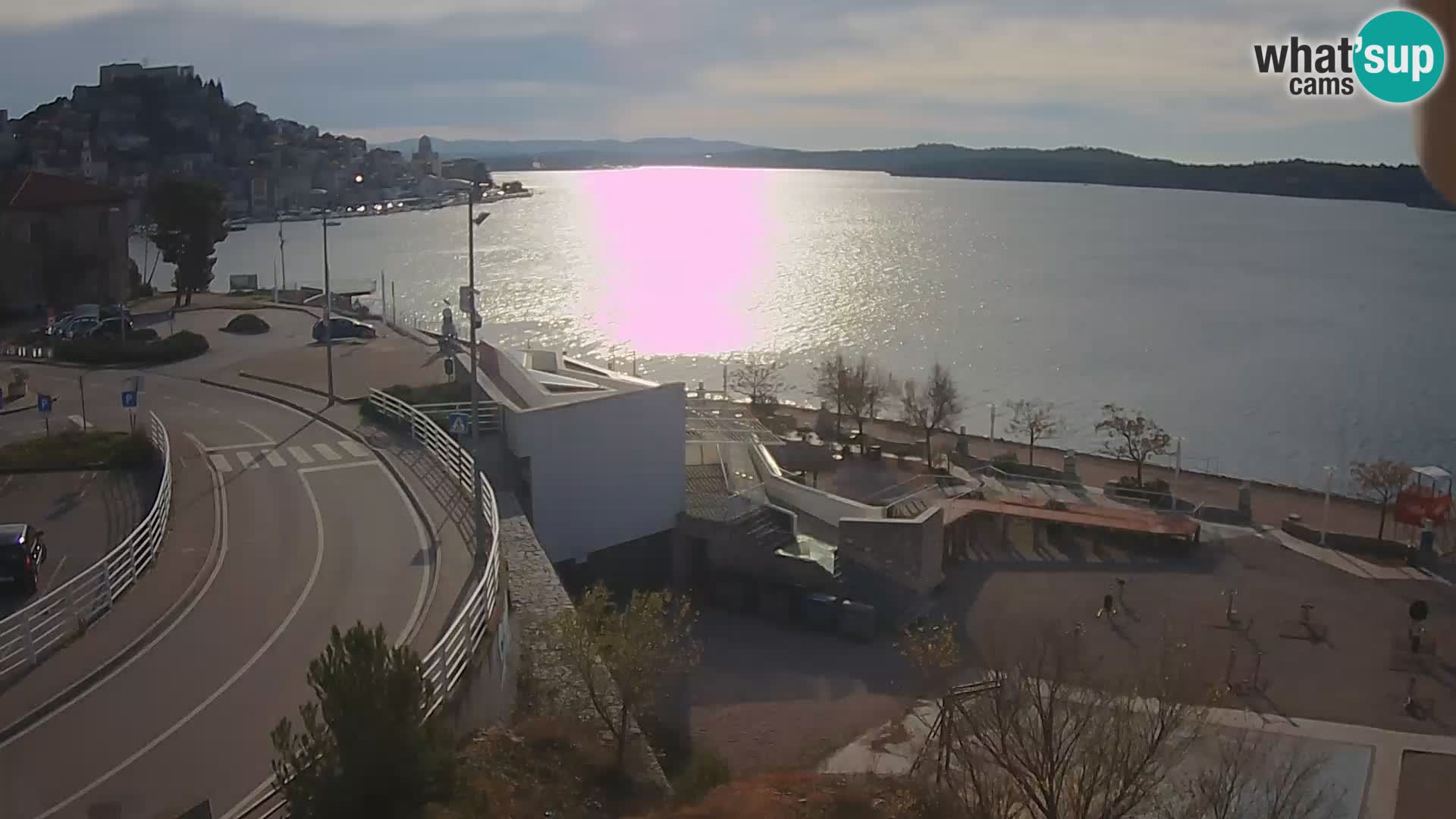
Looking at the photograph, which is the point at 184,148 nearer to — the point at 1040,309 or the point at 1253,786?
the point at 1040,309

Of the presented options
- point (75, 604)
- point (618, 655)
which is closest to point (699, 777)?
point (618, 655)

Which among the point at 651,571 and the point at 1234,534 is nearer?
the point at 651,571

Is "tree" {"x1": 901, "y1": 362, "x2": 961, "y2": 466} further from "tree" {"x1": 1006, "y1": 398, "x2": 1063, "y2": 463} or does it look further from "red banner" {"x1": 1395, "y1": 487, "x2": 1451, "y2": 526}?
"red banner" {"x1": 1395, "y1": 487, "x2": 1451, "y2": 526}

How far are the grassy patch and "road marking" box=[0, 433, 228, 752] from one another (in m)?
1.05

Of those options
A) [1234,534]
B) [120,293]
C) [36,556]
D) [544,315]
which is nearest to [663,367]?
[544,315]

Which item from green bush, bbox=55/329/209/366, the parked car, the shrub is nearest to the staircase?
green bush, bbox=55/329/209/366

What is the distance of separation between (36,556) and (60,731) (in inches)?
250

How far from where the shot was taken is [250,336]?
125 feet

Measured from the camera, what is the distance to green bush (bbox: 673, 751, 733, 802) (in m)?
12.6

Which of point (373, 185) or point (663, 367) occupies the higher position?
point (373, 185)

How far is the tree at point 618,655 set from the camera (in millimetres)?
11688

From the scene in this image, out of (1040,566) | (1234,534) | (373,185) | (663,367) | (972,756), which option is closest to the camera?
(972,756)

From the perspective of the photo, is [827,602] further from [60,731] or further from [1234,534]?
[60,731]

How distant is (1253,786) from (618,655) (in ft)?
24.3
